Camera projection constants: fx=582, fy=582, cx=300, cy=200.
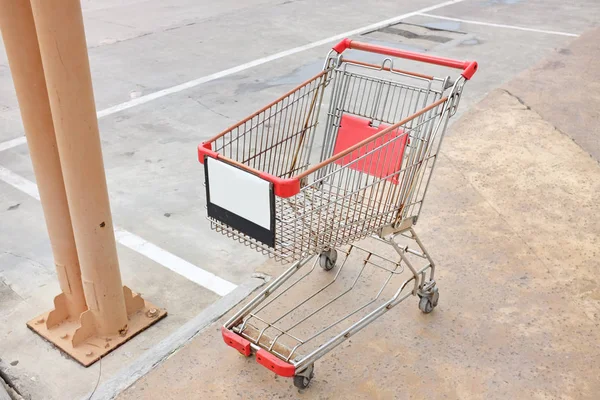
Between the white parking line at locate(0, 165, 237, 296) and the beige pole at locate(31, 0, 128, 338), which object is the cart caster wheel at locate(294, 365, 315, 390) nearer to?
the white parking line at locate(0, 165, 237, 296)

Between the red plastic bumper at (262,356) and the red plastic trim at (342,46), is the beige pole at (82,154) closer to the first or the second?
the red plastic bumper at (262,356)

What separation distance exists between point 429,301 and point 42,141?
224 cm

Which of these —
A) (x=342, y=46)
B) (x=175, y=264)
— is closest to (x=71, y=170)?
(x=175, y=264)

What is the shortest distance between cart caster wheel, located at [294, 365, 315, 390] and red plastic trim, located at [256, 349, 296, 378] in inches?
4.6

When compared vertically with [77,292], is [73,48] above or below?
above

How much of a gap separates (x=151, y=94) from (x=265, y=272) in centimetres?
379

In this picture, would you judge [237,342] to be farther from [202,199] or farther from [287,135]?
[202,199]

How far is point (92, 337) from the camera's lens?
3.19 meters

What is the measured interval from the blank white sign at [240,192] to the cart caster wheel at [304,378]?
0.79 m

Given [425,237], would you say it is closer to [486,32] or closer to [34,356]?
[34,356]

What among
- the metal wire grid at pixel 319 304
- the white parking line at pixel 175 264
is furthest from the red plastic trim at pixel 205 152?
the white parking line at pixel 175 264

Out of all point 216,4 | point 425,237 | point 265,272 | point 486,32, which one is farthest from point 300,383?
point 216,4

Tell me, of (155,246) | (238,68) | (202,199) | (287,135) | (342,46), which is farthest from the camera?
(238,68)

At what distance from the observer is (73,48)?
96.2 inches
